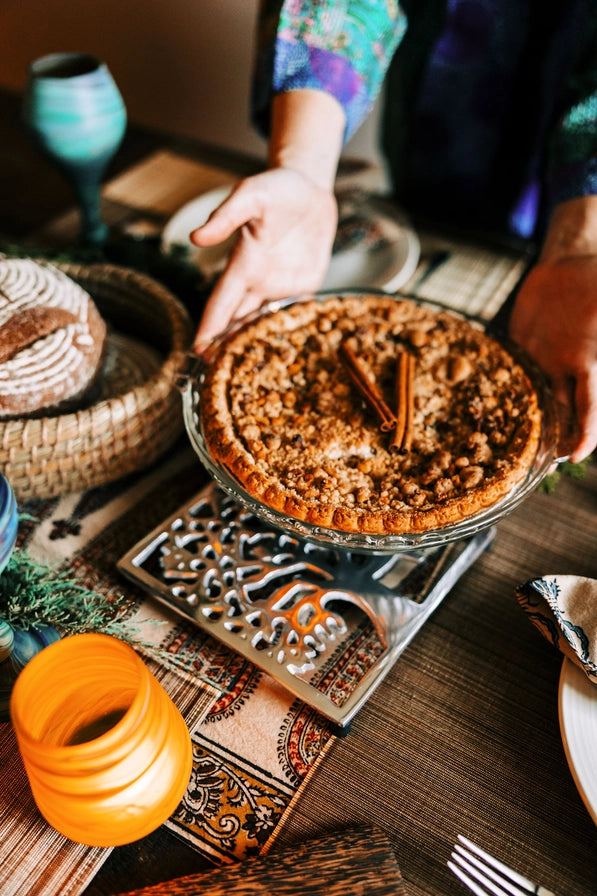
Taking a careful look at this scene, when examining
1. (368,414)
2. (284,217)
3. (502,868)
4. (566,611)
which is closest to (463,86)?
(284,217)

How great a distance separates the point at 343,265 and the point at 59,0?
2041 mm

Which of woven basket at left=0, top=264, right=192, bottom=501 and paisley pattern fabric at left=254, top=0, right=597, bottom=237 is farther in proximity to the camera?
paisley pattern fabric at left=254, top=0, right=597, bottom=237

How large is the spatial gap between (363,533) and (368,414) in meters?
0.28

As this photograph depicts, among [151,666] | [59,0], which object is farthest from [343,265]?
[59,0]

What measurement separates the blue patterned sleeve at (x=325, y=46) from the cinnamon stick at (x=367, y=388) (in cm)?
63

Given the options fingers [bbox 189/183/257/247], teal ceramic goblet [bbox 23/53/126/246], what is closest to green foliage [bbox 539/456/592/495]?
fingers [bbox 189/183/257/247]

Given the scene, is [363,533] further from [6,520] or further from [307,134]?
[307,134]

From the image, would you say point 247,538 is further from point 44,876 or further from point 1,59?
point 1,59

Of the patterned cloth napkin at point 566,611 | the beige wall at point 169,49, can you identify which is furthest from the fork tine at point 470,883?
the beige wall at point 169,49

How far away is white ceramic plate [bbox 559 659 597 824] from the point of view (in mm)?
804

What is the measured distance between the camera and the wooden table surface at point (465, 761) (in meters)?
0.82

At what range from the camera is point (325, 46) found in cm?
148

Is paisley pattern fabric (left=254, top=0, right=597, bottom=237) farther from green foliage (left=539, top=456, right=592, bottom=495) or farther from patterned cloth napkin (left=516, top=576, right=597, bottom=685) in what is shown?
patterned cloth napkin (left=516, top=576, right=597, bottom=685)

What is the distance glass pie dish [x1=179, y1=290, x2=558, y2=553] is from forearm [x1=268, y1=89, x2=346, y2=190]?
1.29ft
